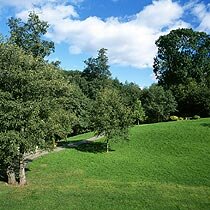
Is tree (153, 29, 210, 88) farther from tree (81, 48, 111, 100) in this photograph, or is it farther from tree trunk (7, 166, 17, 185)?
tree trunk (7, 166, 17, 185)

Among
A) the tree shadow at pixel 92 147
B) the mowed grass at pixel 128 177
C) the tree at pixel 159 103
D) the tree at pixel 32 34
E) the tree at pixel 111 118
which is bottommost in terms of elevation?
the mowed grass at pixel 128 177

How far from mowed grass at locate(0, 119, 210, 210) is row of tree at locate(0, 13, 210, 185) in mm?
3168

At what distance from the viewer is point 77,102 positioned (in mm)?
68500

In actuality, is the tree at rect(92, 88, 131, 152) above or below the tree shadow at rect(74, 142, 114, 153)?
above

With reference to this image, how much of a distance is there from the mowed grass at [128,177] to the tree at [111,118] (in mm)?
2494

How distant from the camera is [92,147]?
1871 inches

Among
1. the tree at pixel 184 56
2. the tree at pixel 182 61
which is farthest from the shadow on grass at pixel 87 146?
the tree at pixel 184 56

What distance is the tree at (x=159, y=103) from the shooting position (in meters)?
77.2

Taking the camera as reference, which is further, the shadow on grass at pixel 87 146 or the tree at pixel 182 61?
the tree at pixel 182 61

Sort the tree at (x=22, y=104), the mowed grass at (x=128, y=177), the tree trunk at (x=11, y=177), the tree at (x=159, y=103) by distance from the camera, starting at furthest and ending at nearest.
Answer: the tree at (x=159, y=103)
the tree trunk at (x=11, y=177)
the tree at (x=22, y=104)
the mowed grass at (x=128, y=177)

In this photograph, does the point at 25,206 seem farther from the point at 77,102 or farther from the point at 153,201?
the point at 77,102

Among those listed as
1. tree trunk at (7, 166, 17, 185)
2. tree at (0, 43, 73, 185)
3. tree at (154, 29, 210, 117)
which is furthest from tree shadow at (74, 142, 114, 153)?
tree at (154, 29, 210, 117)

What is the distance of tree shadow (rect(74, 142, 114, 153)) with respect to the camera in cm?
4534

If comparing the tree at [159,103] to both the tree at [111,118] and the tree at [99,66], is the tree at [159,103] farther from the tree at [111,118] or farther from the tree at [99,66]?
the tree at [111,118]
